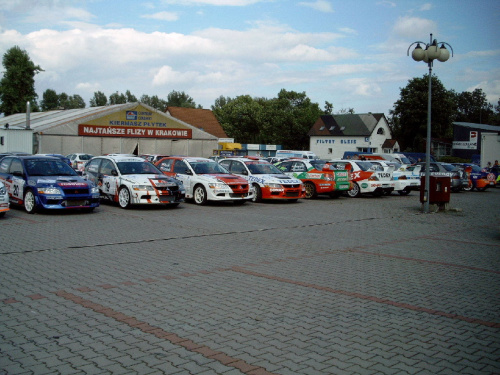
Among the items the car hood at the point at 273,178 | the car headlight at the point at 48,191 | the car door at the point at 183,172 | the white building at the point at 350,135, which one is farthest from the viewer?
the white building at the point at 350,135

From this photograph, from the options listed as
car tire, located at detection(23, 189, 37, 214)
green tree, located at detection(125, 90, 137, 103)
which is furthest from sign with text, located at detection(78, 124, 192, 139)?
green tree, located at detection(125, 90, 137, 103)

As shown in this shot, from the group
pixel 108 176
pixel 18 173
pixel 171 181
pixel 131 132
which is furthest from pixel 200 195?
pixel 131 132

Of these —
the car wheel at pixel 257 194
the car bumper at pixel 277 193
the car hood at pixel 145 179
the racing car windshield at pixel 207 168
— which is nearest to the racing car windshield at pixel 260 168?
the car wheel at pixel 257 194

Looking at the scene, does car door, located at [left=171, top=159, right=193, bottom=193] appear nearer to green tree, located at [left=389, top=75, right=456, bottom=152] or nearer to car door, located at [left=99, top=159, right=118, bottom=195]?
car door, located at [left=99, top=159, right=118, bottom=195]

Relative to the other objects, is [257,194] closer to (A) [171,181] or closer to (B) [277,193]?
(B) [277,193]

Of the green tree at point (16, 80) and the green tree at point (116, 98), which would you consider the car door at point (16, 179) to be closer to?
the green tree at point (16, 80)

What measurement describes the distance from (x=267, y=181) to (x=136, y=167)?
5049mm

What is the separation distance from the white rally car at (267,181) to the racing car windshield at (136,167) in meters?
3.97

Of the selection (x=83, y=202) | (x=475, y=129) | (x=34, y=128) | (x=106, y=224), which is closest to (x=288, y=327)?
(x=106, y=224)

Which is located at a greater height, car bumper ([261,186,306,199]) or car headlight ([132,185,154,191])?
car headlight ([132,185,154,191])

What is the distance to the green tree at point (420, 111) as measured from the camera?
221 ft

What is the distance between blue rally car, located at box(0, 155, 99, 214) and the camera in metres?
13.6

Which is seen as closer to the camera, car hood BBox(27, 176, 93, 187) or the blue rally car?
the blue rally car

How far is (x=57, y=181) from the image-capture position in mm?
13906
